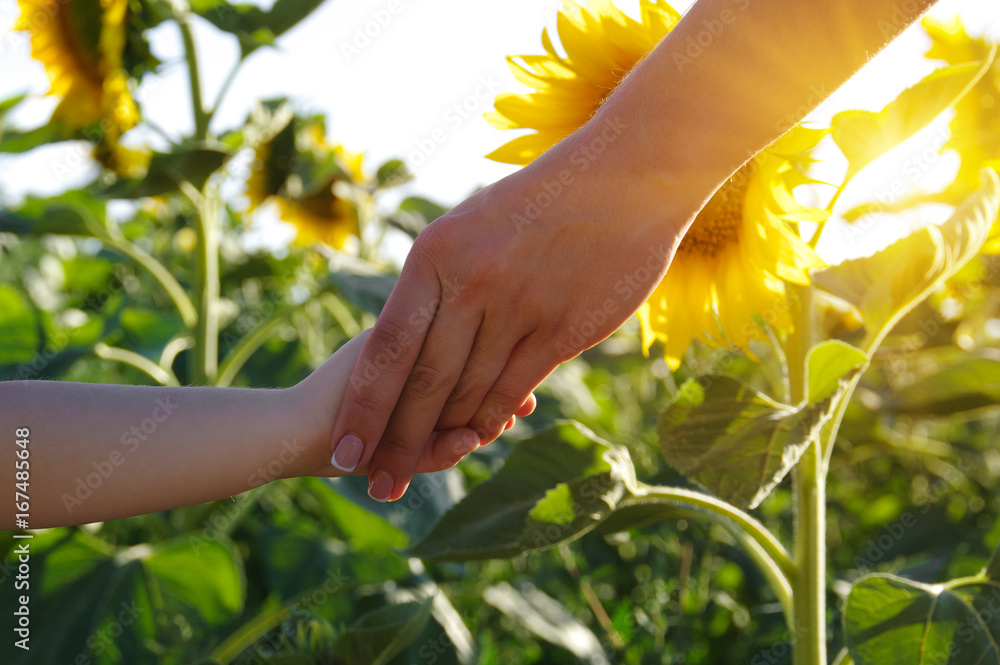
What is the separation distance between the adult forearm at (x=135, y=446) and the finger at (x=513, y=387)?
17 centimetres

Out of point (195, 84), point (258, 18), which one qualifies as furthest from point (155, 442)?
point (195, 84)

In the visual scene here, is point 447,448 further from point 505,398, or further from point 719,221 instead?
point 719,221

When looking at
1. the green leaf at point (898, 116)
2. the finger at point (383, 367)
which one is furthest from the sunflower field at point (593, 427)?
the finger at point (383, 367)

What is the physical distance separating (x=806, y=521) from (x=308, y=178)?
3.94ft

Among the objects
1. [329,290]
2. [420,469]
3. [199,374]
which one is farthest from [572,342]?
[199,374]

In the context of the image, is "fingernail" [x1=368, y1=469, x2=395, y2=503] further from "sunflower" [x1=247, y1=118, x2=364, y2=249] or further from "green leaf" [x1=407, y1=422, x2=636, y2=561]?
"sunflower" [x1=247, y1=118, x2=364, y2=249]

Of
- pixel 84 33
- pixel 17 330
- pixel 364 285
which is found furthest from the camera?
pixel 17 330

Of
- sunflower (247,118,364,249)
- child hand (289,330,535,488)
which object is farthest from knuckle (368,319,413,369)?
sunflower (247,118,364,249)

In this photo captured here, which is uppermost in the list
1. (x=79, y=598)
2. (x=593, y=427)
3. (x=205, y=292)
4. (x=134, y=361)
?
(x=593, y=427)

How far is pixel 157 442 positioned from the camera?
2.13ft

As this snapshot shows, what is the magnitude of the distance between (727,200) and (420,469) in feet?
1.20

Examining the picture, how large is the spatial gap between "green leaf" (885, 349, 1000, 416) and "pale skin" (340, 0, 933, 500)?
1.99 ft

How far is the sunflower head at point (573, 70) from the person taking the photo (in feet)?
2.13

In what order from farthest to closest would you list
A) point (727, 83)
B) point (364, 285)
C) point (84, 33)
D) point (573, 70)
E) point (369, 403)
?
point (84, 33)
point (364, 285)
point (573, 70)
point (369, 403)
point (727, 83)
